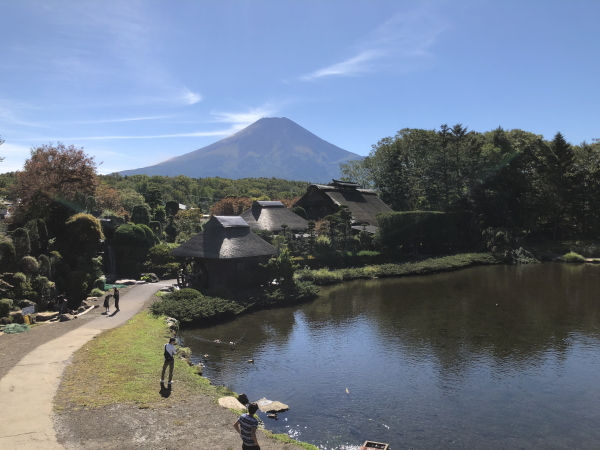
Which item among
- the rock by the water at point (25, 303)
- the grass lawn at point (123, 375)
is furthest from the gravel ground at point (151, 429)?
the rock by the water at point (25, 303)

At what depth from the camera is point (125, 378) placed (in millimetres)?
12914

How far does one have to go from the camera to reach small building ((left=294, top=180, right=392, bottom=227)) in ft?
169

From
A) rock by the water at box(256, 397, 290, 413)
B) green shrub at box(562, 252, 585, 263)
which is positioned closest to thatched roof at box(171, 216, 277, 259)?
rock by the water at box(256, 397, 290, 413)

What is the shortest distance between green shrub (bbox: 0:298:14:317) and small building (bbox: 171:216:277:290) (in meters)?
10.9

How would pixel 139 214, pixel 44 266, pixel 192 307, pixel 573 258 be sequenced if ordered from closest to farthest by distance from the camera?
pixel 44 266 < pixel 192 307 < pixel 139 214 < pixel 573 258

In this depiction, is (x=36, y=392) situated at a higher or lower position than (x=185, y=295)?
lower

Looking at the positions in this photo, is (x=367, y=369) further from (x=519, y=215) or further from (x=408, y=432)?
(x=519, y=215)

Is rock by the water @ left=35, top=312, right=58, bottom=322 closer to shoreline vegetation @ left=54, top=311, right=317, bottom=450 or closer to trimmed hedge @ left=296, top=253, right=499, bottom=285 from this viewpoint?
shoreline vegetation @ left=54, top=311, right=317, bottom=450

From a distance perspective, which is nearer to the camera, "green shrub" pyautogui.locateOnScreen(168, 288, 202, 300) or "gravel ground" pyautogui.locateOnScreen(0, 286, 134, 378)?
"gravel ground" pyautogui.locateOnScreen(0, 286, 134, 378)

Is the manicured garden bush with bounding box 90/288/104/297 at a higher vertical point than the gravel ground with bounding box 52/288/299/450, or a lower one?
higher

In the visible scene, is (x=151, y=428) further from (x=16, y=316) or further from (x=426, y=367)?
(x=16, y=316)

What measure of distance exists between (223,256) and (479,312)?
52.7 feet

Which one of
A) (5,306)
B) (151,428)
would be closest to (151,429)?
(151,428)

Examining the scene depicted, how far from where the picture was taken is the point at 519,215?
5147 cm
